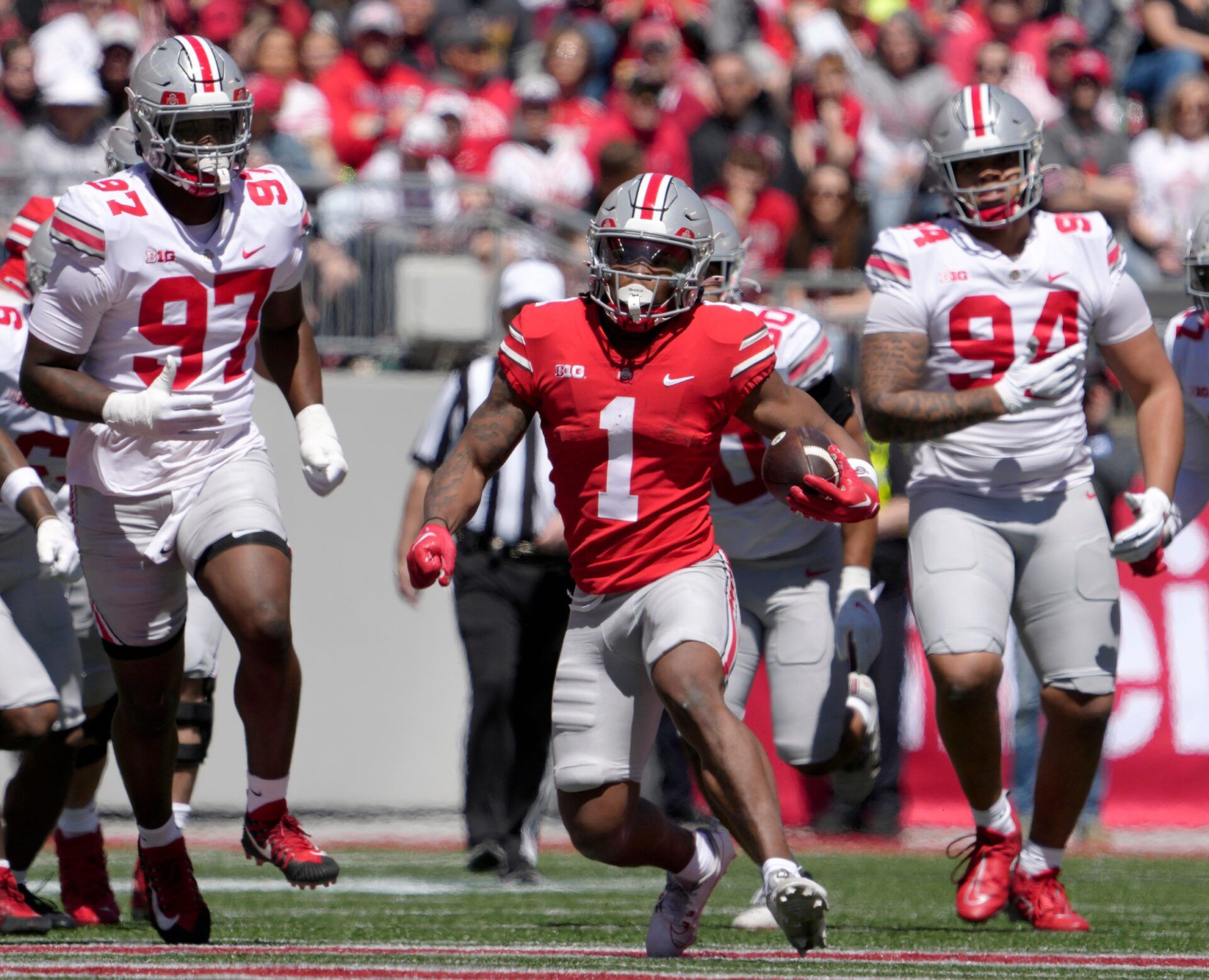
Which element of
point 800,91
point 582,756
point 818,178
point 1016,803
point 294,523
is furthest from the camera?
point 800,91

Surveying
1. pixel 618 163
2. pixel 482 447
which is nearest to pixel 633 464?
pixel 482 447

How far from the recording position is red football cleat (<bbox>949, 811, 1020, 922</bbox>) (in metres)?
5.57

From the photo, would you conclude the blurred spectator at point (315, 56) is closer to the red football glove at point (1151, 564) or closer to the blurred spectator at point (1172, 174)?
the blurred spectator at point (1172, 174)

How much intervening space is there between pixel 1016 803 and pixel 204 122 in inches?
217

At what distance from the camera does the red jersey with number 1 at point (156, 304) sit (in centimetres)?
486

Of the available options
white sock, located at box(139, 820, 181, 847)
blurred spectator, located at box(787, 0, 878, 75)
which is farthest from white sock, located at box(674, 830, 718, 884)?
blurred spectator, located at box(787, 0, 878, 75)

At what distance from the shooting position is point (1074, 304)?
573cm

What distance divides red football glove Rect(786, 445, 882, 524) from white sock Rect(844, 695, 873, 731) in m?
1.43

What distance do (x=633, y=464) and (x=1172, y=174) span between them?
7373mm

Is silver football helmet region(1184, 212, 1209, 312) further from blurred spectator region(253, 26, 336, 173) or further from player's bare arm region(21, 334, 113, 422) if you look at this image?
blurred spectator region(253, 26, 336, 173)

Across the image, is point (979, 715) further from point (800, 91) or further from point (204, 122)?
point (800, 91)

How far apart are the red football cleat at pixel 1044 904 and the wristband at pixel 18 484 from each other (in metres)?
2.92

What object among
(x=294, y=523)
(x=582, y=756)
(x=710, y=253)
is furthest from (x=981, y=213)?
(x=294, y=523)

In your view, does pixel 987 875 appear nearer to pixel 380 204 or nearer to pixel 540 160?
pixel 380 204
